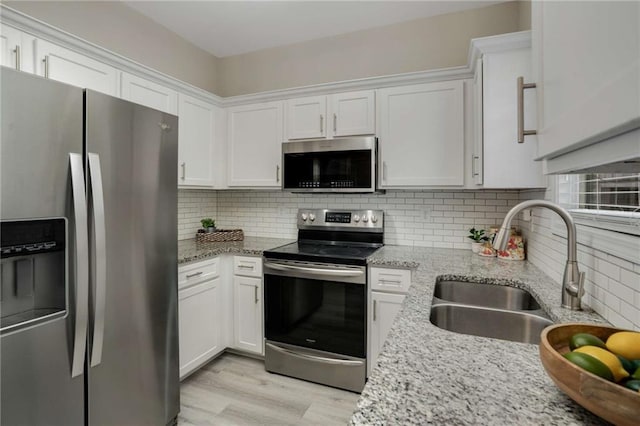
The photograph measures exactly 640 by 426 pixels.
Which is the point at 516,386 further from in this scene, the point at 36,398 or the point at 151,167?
the point at 151,167

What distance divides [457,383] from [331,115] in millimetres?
2241

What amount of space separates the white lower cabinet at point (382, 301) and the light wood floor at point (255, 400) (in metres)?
0.37

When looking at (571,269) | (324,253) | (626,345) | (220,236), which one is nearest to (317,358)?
(324,253)

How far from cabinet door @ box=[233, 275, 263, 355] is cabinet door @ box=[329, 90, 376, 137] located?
4.50ft

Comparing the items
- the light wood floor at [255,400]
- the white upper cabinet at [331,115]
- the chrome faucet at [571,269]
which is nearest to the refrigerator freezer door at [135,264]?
the light wood floor at [255,400]

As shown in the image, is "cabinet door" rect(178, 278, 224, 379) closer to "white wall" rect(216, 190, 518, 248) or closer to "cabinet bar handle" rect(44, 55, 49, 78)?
"white wall" rect(216, 190, 518, 248)

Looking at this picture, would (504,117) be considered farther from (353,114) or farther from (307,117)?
(307,117)

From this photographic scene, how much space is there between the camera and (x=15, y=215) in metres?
1.12

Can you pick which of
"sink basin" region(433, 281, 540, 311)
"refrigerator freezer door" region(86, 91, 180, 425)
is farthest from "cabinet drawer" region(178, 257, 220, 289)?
"sink basin" region(433, 281, 540, 311)

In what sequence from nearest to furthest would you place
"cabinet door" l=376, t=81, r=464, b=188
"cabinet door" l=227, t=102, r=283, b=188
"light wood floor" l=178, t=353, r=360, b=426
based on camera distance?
1. "light wood floor" l=178, t=353, r=360, b=426
2. "cabinet door" l=376, t=81, r=464, b=188
3. "cabinet door" l=227, t=102, r=283, b=188

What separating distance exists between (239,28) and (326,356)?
2.78 m

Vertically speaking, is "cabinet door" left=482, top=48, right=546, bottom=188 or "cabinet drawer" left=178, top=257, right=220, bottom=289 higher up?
"cabinet door" left=482, top=48, right=546, bottom=188

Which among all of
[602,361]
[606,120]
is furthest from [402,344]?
[606,120]

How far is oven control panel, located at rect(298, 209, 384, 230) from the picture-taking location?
269 cm
